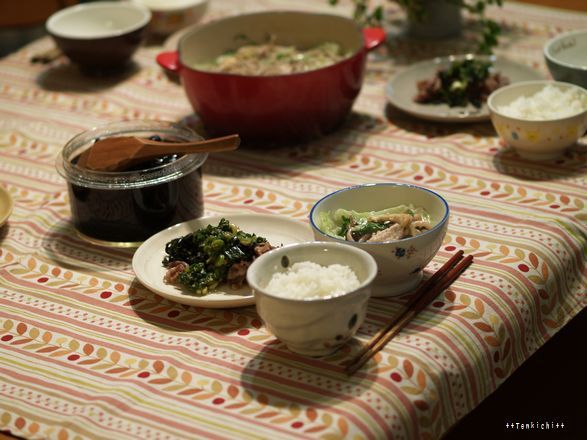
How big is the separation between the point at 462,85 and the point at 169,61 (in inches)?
30.7

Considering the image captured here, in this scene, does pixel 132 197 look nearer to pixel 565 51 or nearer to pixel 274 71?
pixel 274 71

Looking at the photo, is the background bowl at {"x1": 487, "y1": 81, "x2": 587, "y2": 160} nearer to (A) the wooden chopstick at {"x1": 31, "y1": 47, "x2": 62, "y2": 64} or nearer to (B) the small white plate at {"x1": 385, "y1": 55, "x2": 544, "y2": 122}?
(B) the small white plate at {"x1": 385, "y1": 55, "x2": 544, "y2": 122}

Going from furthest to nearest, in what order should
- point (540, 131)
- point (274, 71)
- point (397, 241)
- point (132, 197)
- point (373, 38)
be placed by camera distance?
point (373, 38)
point (274, 71)
point (540, 131)
point (132, 197)
point (397, 241)

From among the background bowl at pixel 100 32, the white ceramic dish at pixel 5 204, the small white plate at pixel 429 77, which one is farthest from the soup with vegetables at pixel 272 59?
the white ceramic dish at pixel 5 204

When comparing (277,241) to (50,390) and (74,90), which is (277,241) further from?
(74,90)

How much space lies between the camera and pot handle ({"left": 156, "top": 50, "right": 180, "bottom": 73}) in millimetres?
2121

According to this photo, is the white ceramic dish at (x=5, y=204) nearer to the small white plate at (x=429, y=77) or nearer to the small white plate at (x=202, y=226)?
the small white plate at (x=202, y=226)

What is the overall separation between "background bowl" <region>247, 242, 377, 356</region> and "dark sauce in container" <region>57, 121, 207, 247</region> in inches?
16.5

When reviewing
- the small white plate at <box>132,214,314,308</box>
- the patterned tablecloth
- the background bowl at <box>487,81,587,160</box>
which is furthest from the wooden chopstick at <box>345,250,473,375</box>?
the background bowl at <box>487,81,587,160</box>

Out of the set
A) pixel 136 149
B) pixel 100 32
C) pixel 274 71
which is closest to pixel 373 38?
pixel 274 71

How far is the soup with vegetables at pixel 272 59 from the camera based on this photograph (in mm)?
2088

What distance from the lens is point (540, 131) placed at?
6.01 feet

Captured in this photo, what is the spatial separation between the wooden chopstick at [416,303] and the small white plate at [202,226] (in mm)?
235

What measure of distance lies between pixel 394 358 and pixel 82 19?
1855mm
